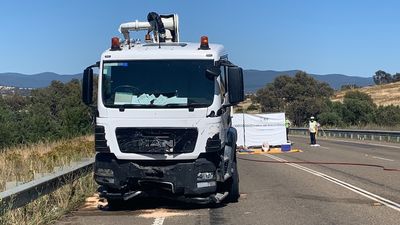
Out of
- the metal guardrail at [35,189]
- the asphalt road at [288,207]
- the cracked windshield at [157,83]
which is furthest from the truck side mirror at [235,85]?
the metal guardrail at [35,189]

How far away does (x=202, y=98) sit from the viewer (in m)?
9.66

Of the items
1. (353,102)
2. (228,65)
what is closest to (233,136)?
(228,65)

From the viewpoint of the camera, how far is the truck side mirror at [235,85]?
388 inches

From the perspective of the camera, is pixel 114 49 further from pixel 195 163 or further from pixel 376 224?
pixel 376 224

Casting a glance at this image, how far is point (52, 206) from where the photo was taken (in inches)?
380

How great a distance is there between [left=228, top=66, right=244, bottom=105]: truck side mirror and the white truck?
2cm

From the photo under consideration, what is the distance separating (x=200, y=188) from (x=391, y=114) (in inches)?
2194

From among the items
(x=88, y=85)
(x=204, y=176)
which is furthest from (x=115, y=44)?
(x=204, y=176)

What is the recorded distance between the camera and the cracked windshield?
9664mm

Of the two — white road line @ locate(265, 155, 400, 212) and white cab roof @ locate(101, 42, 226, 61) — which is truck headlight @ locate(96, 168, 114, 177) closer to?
white cab roof @ locate(101, 42, 226, 61)

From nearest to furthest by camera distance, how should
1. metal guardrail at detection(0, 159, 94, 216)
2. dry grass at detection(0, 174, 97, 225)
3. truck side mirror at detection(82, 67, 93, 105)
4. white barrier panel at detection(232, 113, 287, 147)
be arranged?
metal guardrail at detection(0, 159, 94, 216) < dry grass at detection(0, 174, 97, 225) < truck side mirror at detection(82, 67, 93, 105) < white barrier panel at detection(232, 113, 287, 147)

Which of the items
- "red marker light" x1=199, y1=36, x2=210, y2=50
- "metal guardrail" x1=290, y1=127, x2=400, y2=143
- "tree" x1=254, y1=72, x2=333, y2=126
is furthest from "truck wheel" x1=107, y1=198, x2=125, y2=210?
"tree" x1=254, y1=72, x2=333, y2=126

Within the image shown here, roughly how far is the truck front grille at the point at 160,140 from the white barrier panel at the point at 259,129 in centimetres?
2139

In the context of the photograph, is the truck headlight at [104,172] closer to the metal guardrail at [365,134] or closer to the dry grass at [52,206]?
the dry grass at [52,206]
